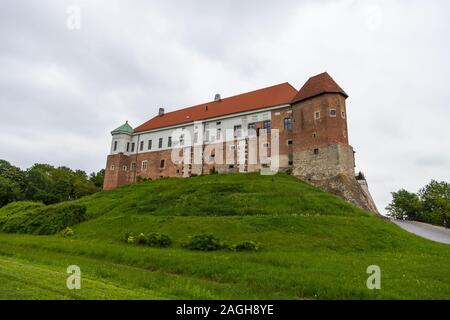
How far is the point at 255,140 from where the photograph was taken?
51.2 m

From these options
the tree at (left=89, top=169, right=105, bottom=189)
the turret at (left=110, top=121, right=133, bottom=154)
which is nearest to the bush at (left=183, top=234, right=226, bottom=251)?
the turret at (left=110, top=121, right=133, bottom=154)

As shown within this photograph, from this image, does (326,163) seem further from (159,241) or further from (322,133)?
(159,241)

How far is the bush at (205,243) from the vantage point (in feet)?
64.0

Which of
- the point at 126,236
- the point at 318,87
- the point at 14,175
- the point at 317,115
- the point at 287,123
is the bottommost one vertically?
the point at 126,236

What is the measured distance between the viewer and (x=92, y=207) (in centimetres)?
3709

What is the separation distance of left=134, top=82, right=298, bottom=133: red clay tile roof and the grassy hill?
780 inches

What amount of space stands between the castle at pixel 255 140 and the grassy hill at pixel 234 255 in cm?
830

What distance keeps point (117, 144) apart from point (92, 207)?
30940 millimetres

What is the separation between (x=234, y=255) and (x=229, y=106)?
43388 millimetres

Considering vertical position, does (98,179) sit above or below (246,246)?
above

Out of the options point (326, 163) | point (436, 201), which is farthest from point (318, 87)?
point (436, 201)

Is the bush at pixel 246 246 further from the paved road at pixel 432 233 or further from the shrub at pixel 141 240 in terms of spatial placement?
the paved road at pixel 432 233

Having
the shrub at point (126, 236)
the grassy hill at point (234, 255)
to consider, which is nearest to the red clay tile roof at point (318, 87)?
the grassy hill at point (234, 255)

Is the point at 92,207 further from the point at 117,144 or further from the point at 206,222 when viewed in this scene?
the point at 117,144
